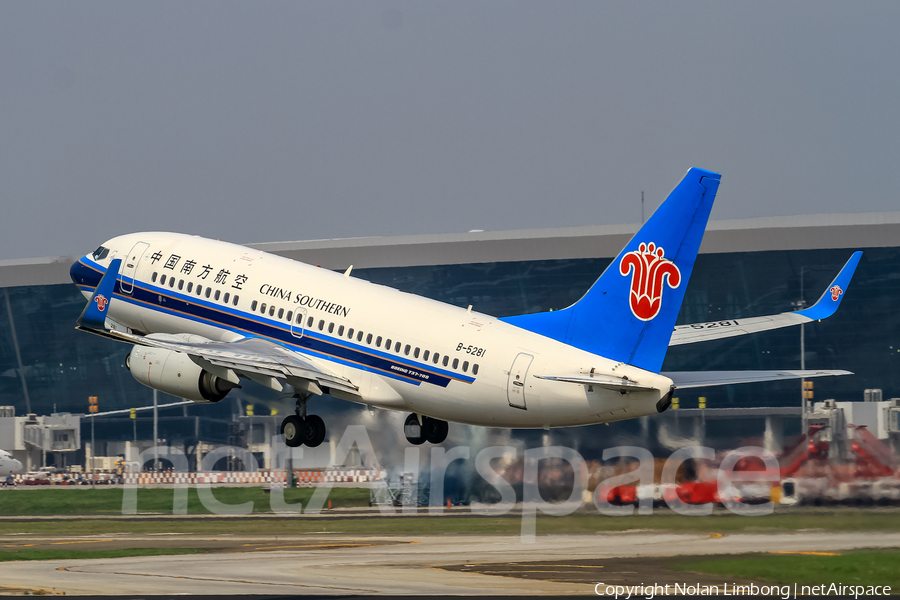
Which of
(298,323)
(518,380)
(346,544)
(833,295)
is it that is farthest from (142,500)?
(833,295)

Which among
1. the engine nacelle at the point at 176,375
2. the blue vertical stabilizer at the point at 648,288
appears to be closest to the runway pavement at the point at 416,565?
the engine nacelle at the point at 176,375

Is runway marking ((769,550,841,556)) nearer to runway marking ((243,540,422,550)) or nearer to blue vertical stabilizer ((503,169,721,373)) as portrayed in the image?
blue vertical stabilizer ((503,169,721,373))

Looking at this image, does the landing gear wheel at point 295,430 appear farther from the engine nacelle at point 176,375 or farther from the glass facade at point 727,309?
the glass facade at point 727,309

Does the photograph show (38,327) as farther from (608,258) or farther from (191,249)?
(191,249)

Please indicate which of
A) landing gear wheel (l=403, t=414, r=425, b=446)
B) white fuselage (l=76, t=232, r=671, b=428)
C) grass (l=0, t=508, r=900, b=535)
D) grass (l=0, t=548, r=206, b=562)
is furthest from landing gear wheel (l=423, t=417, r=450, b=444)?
grass (l=0, t=548, r=206, b=562)

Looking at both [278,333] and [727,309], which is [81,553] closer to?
[278,333]

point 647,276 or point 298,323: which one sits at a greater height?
point 647,276

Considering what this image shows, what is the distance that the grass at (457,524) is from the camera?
45.4 meters

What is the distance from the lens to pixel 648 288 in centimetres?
3669

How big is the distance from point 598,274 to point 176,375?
92.0 m

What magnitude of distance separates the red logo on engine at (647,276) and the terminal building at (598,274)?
82480mm

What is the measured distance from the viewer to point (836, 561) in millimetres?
40469

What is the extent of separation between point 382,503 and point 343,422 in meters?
7.53

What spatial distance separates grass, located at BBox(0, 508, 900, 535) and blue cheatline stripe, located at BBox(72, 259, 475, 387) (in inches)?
553
